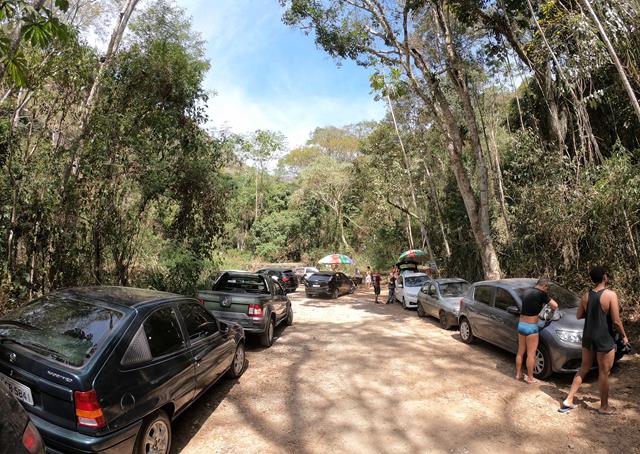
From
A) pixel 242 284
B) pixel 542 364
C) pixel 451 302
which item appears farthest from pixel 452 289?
pixel 242 284

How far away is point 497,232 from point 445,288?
5.44 metres

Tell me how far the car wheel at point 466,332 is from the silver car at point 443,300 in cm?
127

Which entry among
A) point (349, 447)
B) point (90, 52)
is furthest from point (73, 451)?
point (90, 52)

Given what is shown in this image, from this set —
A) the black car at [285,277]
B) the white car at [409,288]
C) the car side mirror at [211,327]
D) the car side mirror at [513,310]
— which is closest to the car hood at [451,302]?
the car side mirror at [513,310]

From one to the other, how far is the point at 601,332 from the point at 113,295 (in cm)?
558

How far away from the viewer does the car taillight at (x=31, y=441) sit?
2.05 metres

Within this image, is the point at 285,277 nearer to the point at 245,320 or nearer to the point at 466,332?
the point at 466,332

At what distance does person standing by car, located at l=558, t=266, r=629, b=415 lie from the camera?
15.8 feet

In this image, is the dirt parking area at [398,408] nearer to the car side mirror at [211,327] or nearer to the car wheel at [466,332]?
the car wheel at [466,332]

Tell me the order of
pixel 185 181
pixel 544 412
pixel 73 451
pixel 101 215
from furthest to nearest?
pixel 185 181, pixel 101 215, pixel 544 412, pixel 73 451

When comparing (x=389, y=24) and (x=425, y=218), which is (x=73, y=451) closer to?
(x=389, y=24)

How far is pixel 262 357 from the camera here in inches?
297

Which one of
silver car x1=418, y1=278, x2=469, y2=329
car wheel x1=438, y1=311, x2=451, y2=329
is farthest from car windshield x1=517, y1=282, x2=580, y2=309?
car wheel x1=438, y1=311, x2=451, y2=329

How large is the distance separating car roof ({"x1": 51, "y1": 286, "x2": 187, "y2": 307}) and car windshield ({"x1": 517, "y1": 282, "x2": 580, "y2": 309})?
6.13m
